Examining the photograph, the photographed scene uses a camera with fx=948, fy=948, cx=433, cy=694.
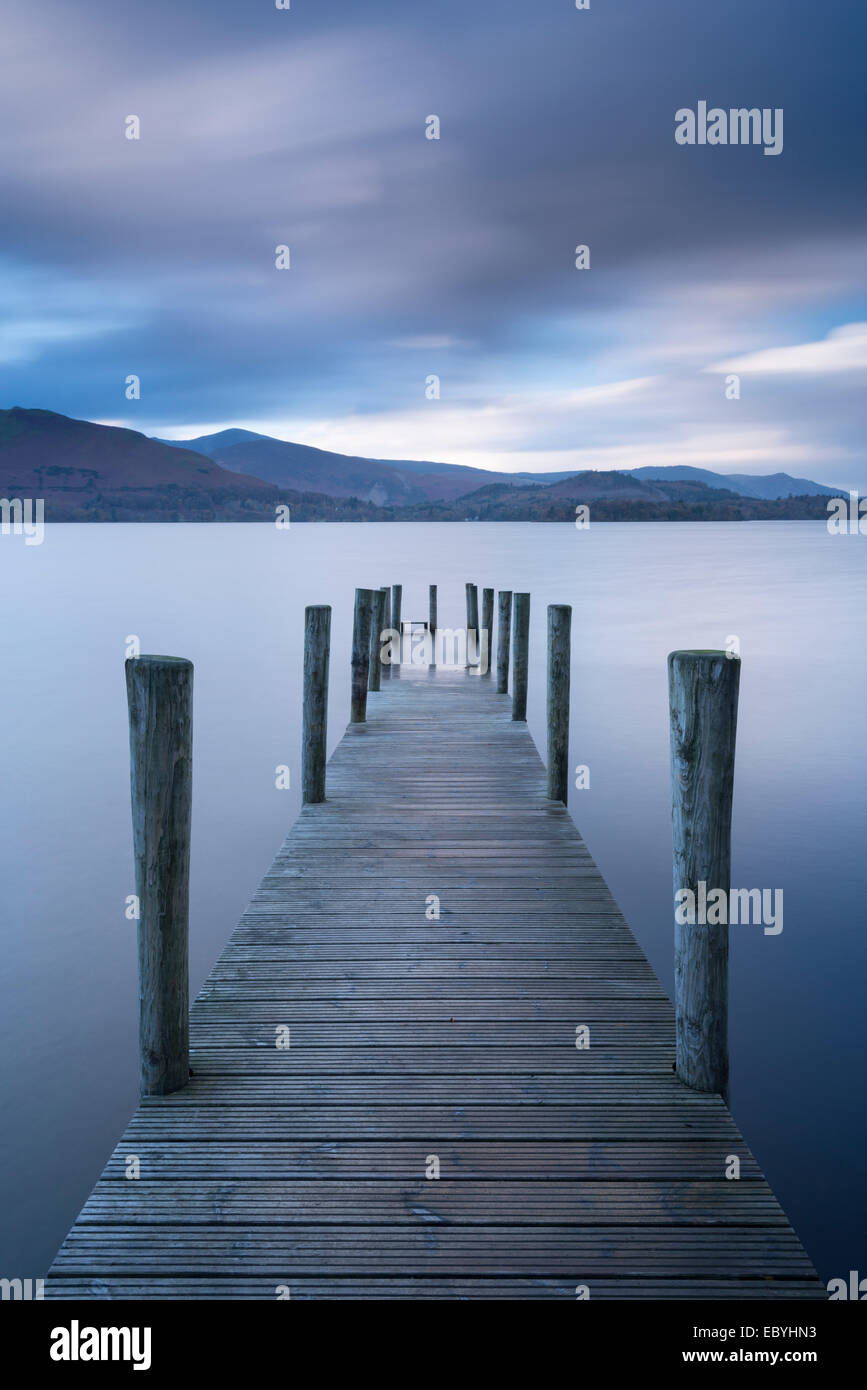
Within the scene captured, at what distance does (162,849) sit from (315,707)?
4.53 metres

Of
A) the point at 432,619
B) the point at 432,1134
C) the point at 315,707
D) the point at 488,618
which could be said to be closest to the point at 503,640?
the point at 488,618

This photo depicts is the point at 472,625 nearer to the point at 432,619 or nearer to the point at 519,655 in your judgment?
the point at 432,619

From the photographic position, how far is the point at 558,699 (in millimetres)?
8547

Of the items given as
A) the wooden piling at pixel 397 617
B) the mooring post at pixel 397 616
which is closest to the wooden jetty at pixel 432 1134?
the wooden piling at pixel 397 617

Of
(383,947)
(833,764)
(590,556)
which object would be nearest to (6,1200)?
(383,947)

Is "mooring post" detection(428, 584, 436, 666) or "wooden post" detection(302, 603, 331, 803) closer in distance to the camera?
"wooden post" detection(302, 603, 331, 803)

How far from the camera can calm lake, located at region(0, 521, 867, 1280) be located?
225 inches

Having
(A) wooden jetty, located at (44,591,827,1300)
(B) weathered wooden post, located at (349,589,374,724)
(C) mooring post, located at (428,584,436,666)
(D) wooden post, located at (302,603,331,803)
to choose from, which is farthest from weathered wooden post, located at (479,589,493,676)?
(A) wooden jetty, located at (44,591,827,1300)

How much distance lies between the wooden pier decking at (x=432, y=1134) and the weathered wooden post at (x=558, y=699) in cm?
230

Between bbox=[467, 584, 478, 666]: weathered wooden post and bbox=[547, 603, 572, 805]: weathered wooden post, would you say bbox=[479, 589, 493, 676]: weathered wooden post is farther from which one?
bbox=[547, 603, 572, 805]: weathered wooden post

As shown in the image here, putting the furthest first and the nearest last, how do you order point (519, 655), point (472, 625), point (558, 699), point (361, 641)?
point (472, 625)
point (519, 655)
point (361, 641)
point (558, 699)

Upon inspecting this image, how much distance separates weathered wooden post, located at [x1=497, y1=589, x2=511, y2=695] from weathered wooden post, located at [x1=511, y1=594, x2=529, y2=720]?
1.62m

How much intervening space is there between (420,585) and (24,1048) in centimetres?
3953

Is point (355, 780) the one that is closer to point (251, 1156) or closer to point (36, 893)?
point (36, 893)
